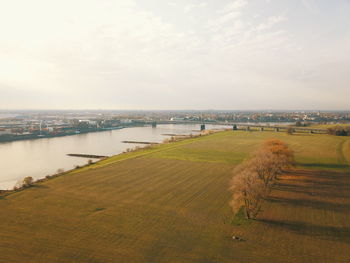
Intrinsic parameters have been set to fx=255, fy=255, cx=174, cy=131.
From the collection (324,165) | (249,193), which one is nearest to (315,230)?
(249,193)

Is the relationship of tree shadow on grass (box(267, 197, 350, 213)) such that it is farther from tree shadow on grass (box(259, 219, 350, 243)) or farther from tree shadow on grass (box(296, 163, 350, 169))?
tree shadow on grass (box(296, 163, 350, 169))

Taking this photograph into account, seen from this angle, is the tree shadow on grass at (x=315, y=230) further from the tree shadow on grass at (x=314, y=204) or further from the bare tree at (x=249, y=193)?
the tree shadow on grass at (x=314, y=204)

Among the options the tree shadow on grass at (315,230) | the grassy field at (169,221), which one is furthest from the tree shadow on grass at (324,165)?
the tree shadow on grass at (315,230)

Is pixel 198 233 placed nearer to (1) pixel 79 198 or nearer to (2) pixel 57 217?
(2) pixel 57 217

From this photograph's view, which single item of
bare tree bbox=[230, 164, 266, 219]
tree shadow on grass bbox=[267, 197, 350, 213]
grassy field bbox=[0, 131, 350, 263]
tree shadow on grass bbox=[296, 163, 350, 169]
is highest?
bare tree bbox=[230, 164, 266, 219]

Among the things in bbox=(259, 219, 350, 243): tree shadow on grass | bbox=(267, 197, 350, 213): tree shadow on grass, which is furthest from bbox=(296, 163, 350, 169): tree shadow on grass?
bbox=(259, 219, 350, 243): tree shadow on grass
